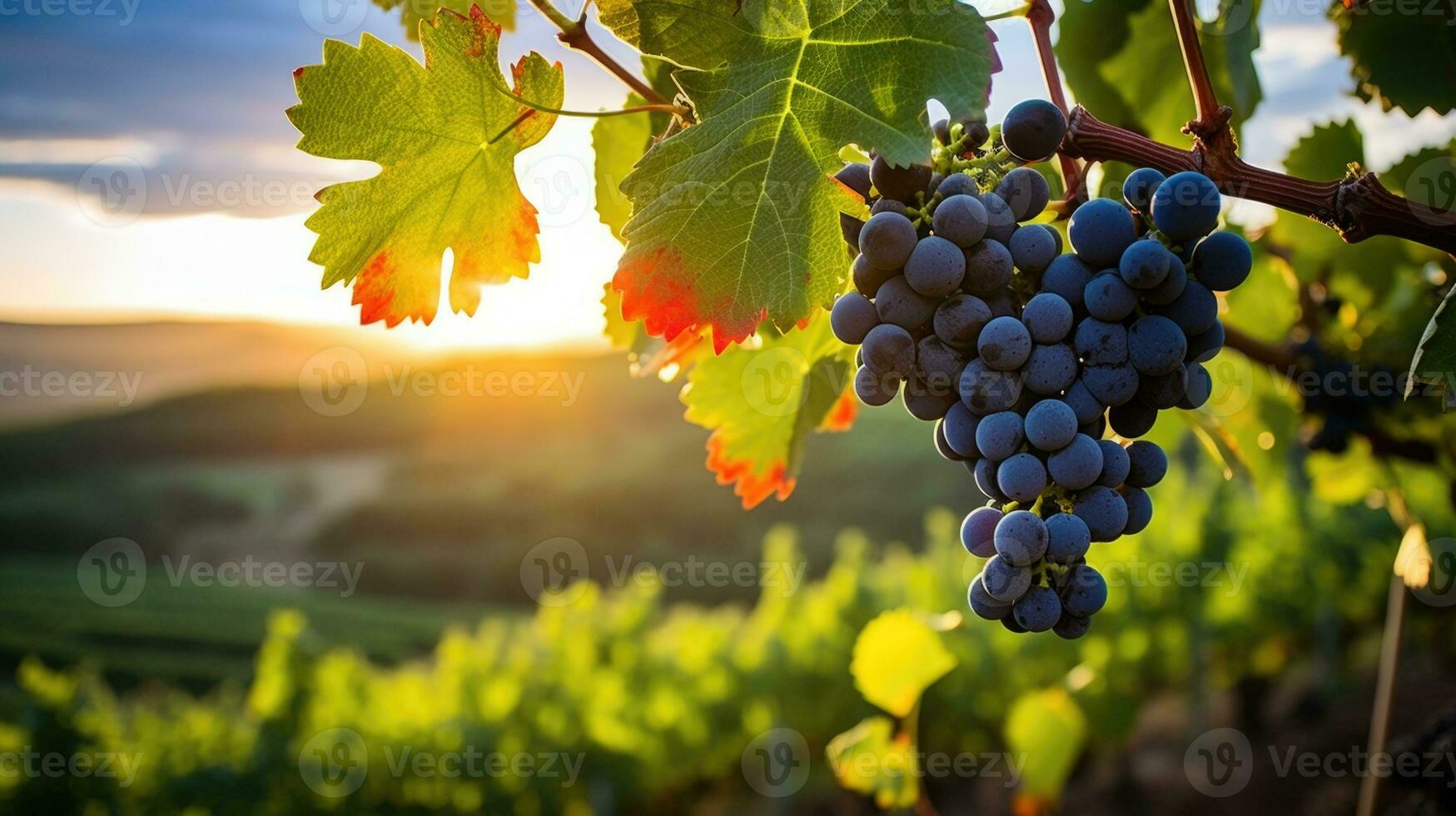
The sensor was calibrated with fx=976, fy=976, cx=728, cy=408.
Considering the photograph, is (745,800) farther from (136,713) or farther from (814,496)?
(814,496)

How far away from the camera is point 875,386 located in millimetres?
573

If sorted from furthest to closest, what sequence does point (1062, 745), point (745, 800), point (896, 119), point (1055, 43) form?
point (745, 800)
point (1062, 745)
point (1055, 43)
point (896, 119)

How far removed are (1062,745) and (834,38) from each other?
1668 millimetres

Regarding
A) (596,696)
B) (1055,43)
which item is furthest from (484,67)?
(596,696)

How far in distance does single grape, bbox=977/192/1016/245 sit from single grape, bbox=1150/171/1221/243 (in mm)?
76

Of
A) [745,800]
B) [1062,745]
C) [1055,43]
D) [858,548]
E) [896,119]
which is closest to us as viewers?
[896,119]

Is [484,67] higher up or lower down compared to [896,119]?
higher up

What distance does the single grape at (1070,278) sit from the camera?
538 mm

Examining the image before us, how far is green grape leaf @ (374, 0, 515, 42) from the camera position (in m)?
0.89

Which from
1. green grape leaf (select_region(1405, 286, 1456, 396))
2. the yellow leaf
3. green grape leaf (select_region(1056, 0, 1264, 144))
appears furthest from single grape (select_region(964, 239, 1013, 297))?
the yellow leaf

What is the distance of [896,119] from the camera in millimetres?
513

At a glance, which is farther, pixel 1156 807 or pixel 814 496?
pixel 814 496

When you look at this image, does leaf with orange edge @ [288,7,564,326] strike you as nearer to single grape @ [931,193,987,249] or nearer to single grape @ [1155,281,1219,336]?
single grape @ [931,193,987,249]

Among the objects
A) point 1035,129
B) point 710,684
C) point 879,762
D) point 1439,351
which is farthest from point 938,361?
point 710,684
